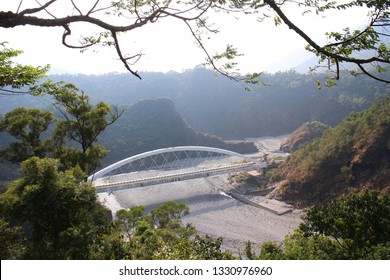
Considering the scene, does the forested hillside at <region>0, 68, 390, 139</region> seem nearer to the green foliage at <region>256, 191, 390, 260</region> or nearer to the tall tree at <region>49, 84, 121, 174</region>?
the tall tree at <region>49, 84, 121, 174</region>

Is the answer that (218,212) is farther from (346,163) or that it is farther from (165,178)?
(346,163)

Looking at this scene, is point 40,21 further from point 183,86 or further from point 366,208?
point 183,86

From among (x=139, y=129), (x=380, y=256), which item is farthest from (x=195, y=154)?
(x=380, y=256)

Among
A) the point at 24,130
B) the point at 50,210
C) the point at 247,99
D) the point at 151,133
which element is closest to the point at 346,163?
the point at 24,130

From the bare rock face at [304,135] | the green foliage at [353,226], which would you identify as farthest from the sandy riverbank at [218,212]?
the bare rock face at [304,135]

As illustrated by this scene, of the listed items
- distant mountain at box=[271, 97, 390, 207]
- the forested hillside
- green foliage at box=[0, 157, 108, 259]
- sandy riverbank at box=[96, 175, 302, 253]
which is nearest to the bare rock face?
sandy riverbank at box=[96, 175, 302, 253]

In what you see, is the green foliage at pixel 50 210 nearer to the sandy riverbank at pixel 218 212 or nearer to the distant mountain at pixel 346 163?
the sandy riverbank at pixel 218 212
